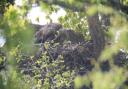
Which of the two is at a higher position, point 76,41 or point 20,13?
point 20,13

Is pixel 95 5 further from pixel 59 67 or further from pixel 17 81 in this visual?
pixel 59 67

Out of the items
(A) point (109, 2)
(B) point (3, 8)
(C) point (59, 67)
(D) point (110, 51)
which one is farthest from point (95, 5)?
(C) point (59, 67)

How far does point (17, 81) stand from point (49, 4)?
1.48 feet

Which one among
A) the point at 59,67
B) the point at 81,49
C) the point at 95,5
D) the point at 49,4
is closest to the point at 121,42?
the point at 95,5

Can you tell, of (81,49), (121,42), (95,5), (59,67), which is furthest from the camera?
(81,49)

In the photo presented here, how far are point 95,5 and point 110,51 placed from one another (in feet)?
0.82

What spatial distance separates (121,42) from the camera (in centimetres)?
188

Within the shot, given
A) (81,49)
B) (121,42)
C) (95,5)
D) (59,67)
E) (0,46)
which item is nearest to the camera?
(121,42)

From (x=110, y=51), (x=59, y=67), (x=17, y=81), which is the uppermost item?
(x=110, y=51)

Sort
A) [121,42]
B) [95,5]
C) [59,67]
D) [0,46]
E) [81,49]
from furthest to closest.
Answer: [81,49] → [59,67] → [0,46] → [95,5] → [121,42]

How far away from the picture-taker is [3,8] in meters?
2.26

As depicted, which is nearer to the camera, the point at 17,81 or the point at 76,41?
the point at 17,81

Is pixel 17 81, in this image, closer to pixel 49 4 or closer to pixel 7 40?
pixel 7 40

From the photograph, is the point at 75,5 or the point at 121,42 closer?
the point at 121,42
